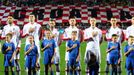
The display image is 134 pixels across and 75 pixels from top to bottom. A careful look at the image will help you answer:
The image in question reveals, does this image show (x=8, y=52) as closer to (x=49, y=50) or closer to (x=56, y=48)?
(x=49, y=50)

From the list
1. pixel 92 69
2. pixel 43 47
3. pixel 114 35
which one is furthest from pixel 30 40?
pixel 92 69

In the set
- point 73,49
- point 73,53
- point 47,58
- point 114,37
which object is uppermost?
point 114,37

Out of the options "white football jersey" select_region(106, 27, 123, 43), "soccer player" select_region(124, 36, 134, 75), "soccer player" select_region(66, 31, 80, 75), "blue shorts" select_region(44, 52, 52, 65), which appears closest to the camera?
"soccer player" select_region(124, 36, 134, 75)

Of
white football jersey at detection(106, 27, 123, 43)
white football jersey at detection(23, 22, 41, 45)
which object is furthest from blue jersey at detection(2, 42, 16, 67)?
white football jersey at detection(106, 27, 123, 43)

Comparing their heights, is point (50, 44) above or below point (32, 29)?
below

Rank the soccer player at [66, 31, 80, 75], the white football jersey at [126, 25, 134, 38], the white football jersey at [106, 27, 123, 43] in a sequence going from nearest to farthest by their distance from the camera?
the soccer player at [66, 31, 80, 75] < the white football jersey at [106, 27, 123, 43] < the white football jersey at [126, 25, 134, 38]

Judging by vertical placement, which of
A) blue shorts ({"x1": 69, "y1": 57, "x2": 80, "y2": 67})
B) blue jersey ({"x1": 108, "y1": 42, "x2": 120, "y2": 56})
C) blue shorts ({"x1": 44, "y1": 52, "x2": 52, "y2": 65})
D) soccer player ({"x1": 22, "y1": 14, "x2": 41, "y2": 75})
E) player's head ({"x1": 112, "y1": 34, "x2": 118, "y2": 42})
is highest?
soccer player ({"x1": 22, "y1": 14, "x2": 41, "y2": 75})

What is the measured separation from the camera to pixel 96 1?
2355 centimetres

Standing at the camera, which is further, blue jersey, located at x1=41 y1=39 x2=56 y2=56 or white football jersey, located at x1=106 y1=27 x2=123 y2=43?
white football jersey, located at x1=106 y1=27 x2=123 y2=43

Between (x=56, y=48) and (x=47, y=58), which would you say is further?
(x=56, y=48)

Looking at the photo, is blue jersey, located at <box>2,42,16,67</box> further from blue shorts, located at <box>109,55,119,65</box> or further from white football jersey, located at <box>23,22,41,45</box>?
blue shorts, located at <box>109,55,119,65</box>

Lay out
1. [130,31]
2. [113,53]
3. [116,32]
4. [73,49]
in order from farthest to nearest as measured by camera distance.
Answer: [130,31]
[116,32]
[113,53]
[73,49]

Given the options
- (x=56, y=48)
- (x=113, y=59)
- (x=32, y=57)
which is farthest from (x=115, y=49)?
(x=32, y=57)

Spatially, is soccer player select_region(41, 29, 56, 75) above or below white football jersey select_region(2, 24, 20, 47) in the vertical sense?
below
